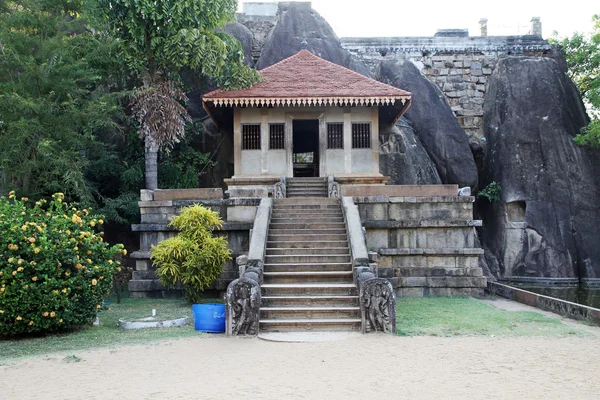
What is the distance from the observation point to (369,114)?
701 inches

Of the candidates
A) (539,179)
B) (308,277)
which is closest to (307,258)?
(308,277)

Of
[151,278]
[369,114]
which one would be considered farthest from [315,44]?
[151,278]

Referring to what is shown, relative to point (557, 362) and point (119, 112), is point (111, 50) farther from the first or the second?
point (557, 362)

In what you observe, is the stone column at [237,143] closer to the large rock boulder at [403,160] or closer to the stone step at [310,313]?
the large rock boulder at [403,160]

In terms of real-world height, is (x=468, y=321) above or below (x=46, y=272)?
below

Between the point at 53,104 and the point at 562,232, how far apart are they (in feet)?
59.5

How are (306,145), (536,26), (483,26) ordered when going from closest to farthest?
1. (306,145)
2. (536,26)
3. (483,26)

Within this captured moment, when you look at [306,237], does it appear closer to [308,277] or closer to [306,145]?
[308,277]

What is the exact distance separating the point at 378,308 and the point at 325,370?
95.6 inches

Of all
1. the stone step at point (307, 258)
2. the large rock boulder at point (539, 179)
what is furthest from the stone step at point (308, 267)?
the large rock boulder at point (539, 179)

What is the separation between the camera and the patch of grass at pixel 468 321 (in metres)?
8.84

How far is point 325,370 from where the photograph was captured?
21.7ft

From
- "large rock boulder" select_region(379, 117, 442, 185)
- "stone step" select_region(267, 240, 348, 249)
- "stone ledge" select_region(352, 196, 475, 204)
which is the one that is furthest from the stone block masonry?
"stone step" select_region(267, 240, 348, 249)

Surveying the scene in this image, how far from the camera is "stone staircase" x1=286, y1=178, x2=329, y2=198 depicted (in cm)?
1633
